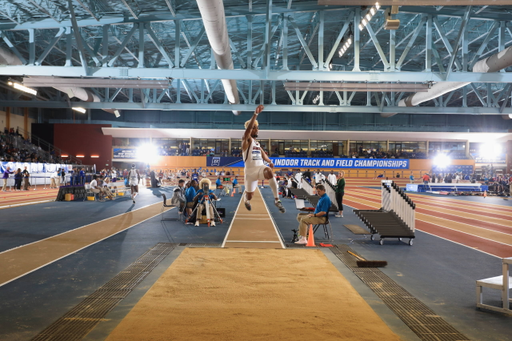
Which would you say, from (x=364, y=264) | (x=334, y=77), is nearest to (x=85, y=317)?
(x=364, y=264)

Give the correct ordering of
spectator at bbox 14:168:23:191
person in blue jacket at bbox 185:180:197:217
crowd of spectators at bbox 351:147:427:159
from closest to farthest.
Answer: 1. person in blue jacket at bbox 185:180:197:217
2. spectator at bbox 14:168:23:191
3. crowd of spectators at bbox 351:147:427:159

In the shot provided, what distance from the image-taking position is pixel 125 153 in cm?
4703

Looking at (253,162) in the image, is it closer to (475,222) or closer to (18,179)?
(475,222)

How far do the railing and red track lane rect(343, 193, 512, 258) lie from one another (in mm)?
1376

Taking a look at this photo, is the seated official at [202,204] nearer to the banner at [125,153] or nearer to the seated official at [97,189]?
the seated official at [97,189]

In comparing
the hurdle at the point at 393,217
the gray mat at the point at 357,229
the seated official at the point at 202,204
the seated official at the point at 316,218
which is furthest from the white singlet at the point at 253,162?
the gray mat at the point at 357,229

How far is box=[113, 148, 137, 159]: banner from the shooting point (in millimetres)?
46906

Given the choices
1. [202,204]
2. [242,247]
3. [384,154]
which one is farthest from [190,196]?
[384,154]

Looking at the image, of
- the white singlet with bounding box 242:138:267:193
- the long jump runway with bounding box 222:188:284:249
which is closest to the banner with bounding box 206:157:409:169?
the long jump runway with bounding box 222:188:284:249

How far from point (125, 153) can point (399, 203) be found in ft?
138

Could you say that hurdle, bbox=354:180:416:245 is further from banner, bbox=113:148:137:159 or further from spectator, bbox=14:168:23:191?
banner, bbox=113:148:137:159

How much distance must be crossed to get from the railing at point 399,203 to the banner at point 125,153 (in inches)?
1587

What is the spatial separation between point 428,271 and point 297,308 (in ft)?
11.2

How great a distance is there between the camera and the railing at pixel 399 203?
9.92 m
